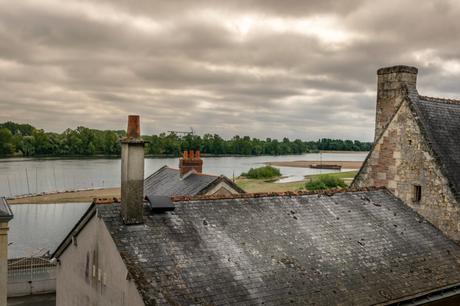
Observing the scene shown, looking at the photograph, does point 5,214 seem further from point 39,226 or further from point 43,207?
point 43,207

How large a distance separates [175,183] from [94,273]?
39.9 feet

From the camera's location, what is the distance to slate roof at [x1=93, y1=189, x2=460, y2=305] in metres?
9.10

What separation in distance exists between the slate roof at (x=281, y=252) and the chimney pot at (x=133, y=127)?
1679mm

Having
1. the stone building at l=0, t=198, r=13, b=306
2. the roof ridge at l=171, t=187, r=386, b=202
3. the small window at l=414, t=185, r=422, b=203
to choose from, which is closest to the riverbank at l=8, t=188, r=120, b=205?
the roof ridge at l=171, t=187, r=386, b=202

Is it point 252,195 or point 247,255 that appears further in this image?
point 252,195

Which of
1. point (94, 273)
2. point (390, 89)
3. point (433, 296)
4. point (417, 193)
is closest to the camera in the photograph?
point (94, 273)

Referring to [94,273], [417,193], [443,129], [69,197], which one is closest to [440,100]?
[443,129]

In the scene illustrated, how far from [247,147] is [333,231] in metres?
175

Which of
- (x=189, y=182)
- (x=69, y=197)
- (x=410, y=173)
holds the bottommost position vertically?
(x=69, y=197)

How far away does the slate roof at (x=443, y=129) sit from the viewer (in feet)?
48.0

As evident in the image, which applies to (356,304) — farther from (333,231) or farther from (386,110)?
(386,110)

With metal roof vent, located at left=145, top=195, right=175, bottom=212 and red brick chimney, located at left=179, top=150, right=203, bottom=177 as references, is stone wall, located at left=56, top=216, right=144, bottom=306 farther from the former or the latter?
red brick chimney, located at left=179, top=150, right=203, bottom=177

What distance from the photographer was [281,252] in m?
10.7

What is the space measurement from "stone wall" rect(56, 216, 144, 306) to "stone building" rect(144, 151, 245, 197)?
26.9ft
